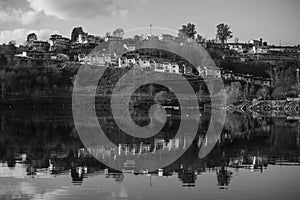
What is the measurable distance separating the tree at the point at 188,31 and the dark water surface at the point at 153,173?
89684mm

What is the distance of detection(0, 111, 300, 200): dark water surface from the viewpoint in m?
14.3

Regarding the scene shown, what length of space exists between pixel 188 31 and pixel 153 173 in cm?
10361

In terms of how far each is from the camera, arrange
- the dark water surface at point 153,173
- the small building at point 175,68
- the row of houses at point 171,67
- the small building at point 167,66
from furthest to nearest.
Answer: the small building at point 167,66 → the row of houses at point 171,67 → the small building at point 175,68 → the dark water surface at point 153,173

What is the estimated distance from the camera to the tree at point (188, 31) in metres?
117

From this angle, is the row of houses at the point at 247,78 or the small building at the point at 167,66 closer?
the small building at the point at 167,66

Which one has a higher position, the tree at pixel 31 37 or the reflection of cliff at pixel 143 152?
the tree at pixel 31 37

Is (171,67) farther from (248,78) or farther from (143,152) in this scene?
(143,152)

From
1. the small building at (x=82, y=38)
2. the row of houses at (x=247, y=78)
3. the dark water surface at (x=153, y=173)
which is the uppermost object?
the small building at (x=82, y=38)

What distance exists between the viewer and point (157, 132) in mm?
34062

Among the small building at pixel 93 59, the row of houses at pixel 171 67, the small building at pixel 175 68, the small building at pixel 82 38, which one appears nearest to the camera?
the small building at pixel 175 68

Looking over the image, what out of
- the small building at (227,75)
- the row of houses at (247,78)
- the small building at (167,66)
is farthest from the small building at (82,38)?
the row of houses at (247,78)

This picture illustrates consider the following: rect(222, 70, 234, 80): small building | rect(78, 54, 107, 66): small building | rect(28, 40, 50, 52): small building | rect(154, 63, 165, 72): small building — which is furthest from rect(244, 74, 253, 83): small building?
rect(28, 40, 50, 52): small building

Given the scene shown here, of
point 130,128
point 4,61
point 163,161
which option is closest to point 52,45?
point 4,61

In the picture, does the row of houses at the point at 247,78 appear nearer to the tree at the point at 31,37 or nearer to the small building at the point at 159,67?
the small building at the point at 159,67
